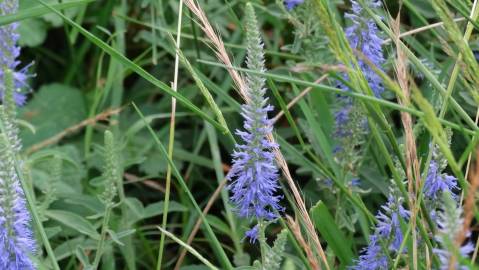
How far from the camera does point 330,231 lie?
1.82 m

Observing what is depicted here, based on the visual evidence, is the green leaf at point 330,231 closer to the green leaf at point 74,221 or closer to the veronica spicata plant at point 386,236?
the veronica spicata plant at point 386,236

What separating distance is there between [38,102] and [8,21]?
1.60 metres

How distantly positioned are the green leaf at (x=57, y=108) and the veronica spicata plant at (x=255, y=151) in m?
1.78

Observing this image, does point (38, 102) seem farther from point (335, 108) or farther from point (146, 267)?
point (335, 108)

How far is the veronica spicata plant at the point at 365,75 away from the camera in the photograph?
214 centimetres

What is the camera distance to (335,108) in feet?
8.15

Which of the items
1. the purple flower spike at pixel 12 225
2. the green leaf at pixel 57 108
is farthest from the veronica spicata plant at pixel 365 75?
the green leaf at pixel 57 108

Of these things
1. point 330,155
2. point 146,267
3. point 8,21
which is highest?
point 8,21

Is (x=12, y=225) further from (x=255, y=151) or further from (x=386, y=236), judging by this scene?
(x=386, y=236)

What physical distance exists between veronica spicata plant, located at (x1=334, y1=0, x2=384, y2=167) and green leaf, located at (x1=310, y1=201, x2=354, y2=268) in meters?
0.40

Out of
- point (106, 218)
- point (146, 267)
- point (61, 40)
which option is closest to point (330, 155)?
point (106, 218)

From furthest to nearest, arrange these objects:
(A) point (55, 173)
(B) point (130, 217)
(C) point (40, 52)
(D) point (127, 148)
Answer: (C) point (40, 52), (D) point (127, 148), (B) point (130, 217), (A) point (55, 173)

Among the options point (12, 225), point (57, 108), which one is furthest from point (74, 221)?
point (57, 108)

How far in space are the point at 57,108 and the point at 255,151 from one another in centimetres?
188
